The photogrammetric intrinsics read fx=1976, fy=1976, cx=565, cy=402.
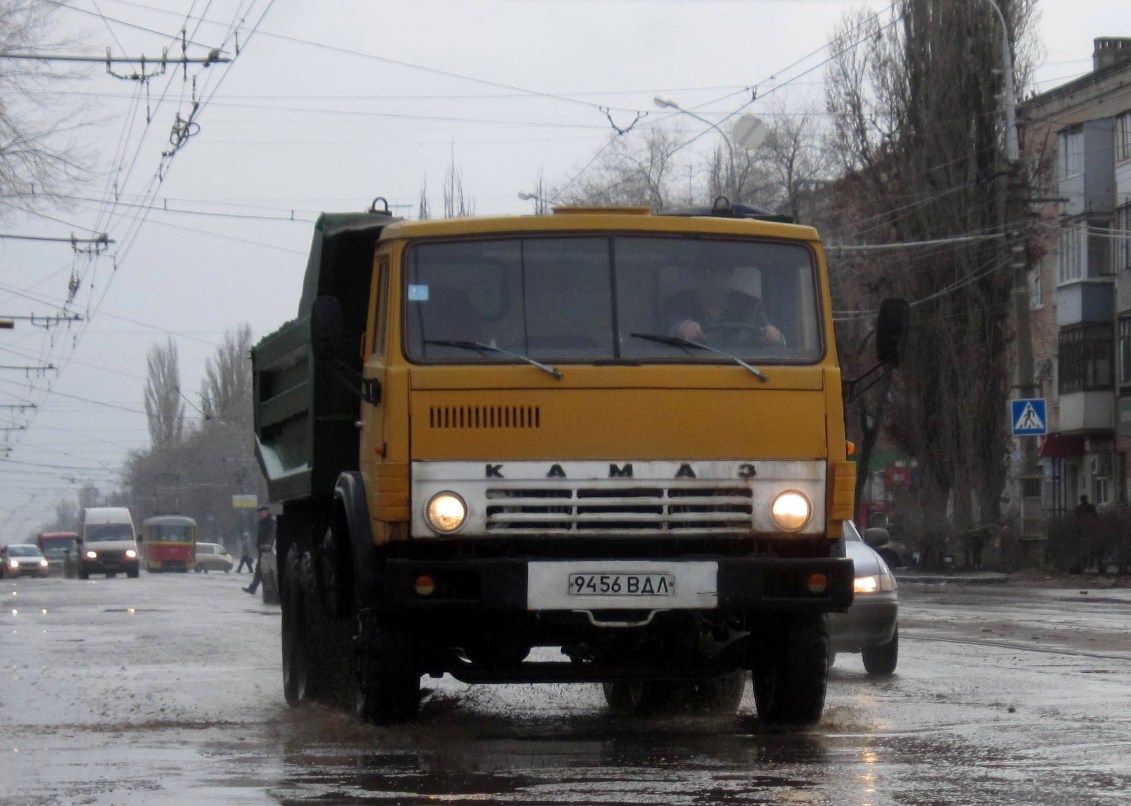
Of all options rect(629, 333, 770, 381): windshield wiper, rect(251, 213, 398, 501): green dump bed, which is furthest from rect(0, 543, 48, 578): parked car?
rect(629, 333, 770, 381): windshield wiper

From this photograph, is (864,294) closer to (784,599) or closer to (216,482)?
(784,599)

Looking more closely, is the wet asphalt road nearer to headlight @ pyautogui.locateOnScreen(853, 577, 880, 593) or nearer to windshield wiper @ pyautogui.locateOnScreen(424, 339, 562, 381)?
headlight @ pyautogui.locateOnScreen(853, 577, 880, 593)

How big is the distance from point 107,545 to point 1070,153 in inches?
1358

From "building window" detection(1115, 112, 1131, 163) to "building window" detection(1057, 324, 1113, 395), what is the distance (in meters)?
4.37

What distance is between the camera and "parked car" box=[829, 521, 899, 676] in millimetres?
13820

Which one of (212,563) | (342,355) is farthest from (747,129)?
(212,563)

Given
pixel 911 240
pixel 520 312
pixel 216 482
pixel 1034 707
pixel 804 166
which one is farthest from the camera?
pixel 216 482

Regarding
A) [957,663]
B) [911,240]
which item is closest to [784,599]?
[957,663]

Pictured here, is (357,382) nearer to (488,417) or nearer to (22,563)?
(488,417)

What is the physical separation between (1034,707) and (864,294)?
133ft

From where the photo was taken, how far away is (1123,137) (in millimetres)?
51000

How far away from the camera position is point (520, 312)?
9.23 metres

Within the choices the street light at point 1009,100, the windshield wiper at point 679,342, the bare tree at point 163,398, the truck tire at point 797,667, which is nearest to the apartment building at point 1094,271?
the street light at point 1009,100

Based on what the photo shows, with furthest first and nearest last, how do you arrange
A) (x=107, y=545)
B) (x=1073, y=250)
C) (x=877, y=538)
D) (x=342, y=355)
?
1. (x=107, y=545)
2. (x=1073, y=250)
3. (x=877, y=538)
4. (x=342, y=355)
